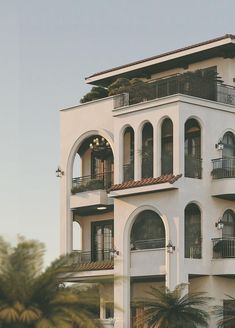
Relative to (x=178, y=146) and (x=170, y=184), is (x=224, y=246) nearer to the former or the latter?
(x=170, y=184)

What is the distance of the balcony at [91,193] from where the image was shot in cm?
4816

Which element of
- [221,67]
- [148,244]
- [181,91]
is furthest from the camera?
[221,67]

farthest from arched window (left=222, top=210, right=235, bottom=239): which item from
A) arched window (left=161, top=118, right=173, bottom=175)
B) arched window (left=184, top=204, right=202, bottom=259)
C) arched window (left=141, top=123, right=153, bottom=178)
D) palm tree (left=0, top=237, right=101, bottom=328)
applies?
palm tree (left=0, top=237, right=101, bottom=328)

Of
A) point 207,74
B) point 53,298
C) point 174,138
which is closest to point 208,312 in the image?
point 174,138

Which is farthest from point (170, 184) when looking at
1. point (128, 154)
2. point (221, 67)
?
point (221, 67)

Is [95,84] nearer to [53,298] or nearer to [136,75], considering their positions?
[136,75]

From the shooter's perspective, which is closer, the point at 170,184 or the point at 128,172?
the point at 170,184

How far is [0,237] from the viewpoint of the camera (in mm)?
31734

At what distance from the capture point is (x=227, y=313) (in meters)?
43.1

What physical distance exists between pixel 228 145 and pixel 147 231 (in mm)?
4979

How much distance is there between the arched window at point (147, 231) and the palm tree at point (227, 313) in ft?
11.3

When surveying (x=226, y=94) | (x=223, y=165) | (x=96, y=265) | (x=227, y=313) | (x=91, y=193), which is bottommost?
(x=227, y=313)

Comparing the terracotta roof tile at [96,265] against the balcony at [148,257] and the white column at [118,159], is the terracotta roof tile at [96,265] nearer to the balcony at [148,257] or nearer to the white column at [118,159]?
the balcony at [148,257]

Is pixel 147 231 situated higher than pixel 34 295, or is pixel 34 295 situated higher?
pixel 147 231
